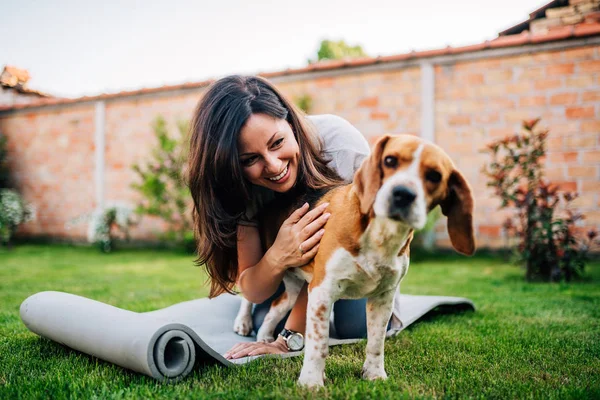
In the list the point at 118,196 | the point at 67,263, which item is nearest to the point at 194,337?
the point at 67,263

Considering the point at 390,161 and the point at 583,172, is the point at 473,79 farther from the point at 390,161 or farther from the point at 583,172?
the point at 390,161

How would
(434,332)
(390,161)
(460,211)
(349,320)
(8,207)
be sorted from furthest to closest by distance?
(8,207) < (434,332) < (349,320) < (460,211) < (390,161)

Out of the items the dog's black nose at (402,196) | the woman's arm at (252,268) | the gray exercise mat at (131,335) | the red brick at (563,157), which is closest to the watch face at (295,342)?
the gray exercise mat at (131,335)

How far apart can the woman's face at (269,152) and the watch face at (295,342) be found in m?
0.83

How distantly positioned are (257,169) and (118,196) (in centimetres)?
884

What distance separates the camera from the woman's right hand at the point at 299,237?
2301 mm

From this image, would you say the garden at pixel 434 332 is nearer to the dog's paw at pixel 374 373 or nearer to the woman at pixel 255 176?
the dog's paw at pixel 374 373

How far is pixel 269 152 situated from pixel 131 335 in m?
1.08

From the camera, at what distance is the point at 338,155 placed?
→ 2.97m

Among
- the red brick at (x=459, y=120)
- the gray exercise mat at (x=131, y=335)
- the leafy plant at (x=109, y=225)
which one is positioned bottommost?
the leafy plant at (x=109, y=225)

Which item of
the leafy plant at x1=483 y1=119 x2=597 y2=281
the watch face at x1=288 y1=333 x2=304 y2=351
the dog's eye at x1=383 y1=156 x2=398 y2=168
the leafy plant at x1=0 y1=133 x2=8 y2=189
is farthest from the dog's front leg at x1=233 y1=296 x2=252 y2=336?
the leafy plant at x1=0 y1=133 x2=8 y2=189

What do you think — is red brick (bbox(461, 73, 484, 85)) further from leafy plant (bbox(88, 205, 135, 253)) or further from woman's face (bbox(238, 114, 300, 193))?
leafy plant (bbox(88, 205, 135, 253))

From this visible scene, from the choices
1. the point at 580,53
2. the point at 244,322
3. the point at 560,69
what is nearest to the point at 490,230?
the point at 560,69

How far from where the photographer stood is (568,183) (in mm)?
6910
